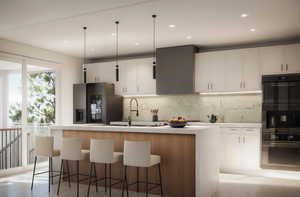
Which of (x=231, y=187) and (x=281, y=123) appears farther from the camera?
(x=281, y=123)

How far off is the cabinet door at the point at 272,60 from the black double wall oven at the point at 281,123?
210 mm

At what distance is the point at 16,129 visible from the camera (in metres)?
6.12

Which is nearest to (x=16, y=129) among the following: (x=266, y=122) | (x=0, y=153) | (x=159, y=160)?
(x=0, y=153)

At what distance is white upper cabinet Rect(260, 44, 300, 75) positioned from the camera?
5571mm

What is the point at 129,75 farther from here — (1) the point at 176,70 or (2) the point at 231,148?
(2) the point at 231,148

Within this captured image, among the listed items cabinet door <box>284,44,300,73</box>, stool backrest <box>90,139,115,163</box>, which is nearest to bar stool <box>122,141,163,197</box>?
stool backrest <box>90,139,115,163</box>

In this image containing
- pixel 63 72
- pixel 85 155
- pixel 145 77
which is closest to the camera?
pixel 85 155

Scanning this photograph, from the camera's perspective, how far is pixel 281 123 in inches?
216

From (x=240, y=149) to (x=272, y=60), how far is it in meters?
1.88

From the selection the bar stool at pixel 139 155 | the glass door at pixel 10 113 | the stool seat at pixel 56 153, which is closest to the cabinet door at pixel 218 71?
the bar stool at pixel 139 155

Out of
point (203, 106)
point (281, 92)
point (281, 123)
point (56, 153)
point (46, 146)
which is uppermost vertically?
point (281, 92)

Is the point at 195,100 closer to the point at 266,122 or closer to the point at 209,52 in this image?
the point at 209,52

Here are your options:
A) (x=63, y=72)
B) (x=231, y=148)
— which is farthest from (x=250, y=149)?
(x=63, y=72)

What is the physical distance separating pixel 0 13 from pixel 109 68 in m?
3.43
